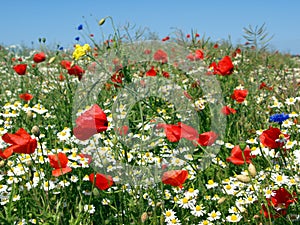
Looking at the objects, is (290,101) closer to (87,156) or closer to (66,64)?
(87,156)

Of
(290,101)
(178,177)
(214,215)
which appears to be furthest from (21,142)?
(290,101)

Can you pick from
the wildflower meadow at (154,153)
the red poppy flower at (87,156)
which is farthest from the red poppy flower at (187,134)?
the red poppy flower at (87,156)

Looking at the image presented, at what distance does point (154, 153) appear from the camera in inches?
85.6

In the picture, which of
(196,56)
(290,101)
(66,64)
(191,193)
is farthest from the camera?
(196,56)

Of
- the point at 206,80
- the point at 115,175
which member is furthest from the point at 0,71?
the point at 115,175

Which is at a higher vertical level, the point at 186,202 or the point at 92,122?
the point at 92,122

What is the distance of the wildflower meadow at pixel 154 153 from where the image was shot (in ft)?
5.29

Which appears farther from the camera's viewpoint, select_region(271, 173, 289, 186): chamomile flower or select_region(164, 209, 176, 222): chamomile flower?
select_region(164, 209, 176, 222): chamomile flower

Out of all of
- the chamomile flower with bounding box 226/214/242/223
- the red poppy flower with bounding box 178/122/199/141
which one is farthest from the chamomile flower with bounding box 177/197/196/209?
the red poppy flower with bounding box 178/122/199/141

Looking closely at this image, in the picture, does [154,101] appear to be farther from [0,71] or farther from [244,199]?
[0,71]

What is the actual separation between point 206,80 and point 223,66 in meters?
0.98

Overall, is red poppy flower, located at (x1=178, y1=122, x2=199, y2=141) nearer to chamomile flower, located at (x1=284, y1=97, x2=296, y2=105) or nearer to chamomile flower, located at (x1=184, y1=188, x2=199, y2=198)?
chamomile flower, located at (x1=184, y1=188, x2=199, y2=198)

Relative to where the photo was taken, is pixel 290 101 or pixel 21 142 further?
pixel 290 101

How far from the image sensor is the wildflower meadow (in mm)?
1613
